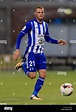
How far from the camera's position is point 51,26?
26703 millimetres

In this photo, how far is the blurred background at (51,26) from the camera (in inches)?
1072

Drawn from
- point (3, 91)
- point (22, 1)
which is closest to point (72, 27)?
point (22, 1)

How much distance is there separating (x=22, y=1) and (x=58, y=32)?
3.27 metres

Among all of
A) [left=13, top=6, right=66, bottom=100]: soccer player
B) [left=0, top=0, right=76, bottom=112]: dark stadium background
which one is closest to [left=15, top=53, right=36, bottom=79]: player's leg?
[left=13, top=6, right=66, bottom=100]: soccer player

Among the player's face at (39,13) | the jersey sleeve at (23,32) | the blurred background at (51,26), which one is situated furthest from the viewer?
the blurred background at (51,26)

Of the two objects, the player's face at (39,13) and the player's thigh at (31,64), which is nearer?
the player's face at (39,13)

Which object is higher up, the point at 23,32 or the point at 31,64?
the point at 23,32

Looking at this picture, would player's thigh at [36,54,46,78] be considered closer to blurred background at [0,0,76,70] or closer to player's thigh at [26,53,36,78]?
player's thigh at [26,53,36,78]

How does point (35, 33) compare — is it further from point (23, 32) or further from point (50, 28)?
point (50, 28)

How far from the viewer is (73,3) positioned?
28719mm

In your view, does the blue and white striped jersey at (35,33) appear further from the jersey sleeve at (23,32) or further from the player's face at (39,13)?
the player's face at (39,13)

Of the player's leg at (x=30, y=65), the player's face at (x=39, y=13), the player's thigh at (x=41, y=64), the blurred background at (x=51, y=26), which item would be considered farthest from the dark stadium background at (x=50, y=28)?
the player's face at (x=39, y=13)

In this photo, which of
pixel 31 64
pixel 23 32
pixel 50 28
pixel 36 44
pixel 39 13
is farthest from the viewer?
pixel 50 28

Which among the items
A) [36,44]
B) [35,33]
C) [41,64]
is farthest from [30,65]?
[35,33]
